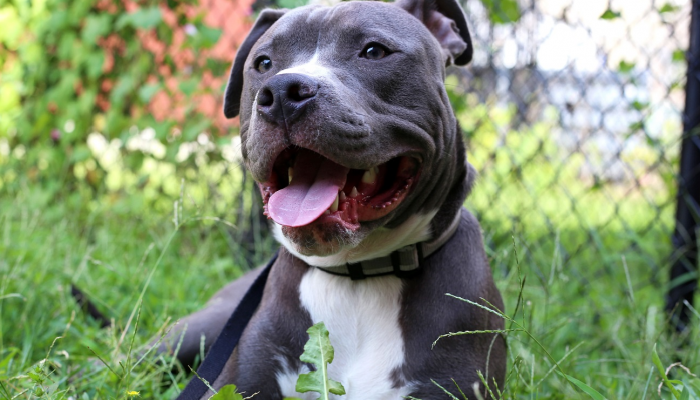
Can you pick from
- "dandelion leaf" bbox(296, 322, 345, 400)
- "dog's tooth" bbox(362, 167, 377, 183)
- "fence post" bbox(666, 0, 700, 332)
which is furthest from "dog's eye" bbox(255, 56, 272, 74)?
"fence post" bbox(666, 0, 700, 332)

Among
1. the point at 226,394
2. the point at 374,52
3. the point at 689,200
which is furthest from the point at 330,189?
the point at 689,200

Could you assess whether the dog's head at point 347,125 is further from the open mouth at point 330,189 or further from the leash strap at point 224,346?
the leash strap at point 224,346

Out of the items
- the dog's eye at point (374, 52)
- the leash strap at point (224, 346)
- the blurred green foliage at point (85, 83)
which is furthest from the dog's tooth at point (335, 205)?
the blurred green foliage at point (85, 83)

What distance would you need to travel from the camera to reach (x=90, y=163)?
4.86 metres

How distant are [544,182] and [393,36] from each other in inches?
188

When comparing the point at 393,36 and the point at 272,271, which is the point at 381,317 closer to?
the point at 272,271

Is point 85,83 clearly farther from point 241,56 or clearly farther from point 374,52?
point 374,52

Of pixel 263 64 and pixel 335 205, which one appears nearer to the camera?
pixel 335 205

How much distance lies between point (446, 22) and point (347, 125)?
854 mm

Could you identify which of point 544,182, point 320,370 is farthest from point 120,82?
point 544,182

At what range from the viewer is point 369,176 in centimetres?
187

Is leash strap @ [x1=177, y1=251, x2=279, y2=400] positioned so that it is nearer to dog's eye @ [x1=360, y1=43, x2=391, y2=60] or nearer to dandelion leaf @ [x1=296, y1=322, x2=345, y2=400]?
dandelion leaf @ [x1=296, y1=322, x2=345, y2=400]

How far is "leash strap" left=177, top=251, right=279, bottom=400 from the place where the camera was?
1.92m

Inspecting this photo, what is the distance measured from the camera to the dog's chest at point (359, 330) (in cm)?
187
